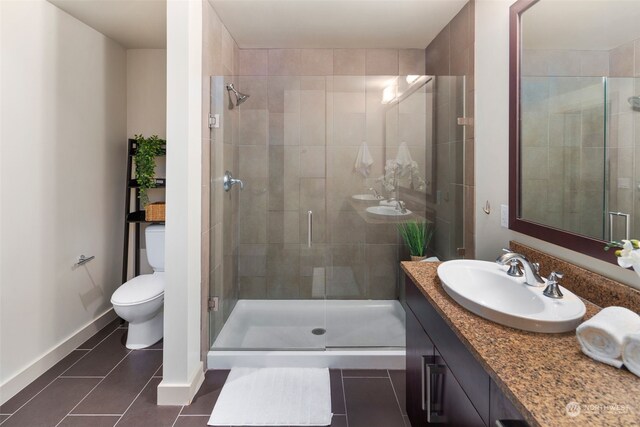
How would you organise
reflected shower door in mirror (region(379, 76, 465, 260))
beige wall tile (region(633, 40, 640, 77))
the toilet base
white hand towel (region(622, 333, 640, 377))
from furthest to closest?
the toilet base < reflected shower door in mirror (region(379, 76, 465, 260)) < beige wall tile (region(633, 40, 640, 77)) < white hand towel (region(622, 333, 640, 377))

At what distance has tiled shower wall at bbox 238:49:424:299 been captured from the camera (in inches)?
105

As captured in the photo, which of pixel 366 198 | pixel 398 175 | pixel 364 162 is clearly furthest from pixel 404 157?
pixel 366 198

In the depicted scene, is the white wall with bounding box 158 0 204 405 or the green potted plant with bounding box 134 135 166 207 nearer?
the white wall with bounding box 158 0 204 405

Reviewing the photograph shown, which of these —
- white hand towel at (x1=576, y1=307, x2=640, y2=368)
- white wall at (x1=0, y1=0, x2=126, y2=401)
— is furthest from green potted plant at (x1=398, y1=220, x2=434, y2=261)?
white wall at (x1=0, y1=0, x2=126, y2=401)

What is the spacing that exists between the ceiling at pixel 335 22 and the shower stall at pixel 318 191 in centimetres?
39

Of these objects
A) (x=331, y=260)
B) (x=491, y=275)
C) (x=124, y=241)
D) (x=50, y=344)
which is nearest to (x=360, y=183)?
(x=331, y=260)

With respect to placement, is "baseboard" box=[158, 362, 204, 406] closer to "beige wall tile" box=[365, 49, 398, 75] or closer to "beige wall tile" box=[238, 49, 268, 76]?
"beige wall tile" box=[238, 49, 268, 76]

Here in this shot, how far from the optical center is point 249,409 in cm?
193

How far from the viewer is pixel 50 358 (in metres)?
2.32

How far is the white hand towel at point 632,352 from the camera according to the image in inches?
31.5

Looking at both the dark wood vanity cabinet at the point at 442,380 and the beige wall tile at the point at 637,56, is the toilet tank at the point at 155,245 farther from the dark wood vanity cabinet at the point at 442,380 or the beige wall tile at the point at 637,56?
the beige wall tile at the point at 637,56

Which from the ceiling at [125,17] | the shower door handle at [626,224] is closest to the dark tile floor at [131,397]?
the shower door handle at [626,224]

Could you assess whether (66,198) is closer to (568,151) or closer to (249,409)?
(249,409)

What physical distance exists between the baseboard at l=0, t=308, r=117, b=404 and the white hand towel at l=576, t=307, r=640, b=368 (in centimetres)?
275
